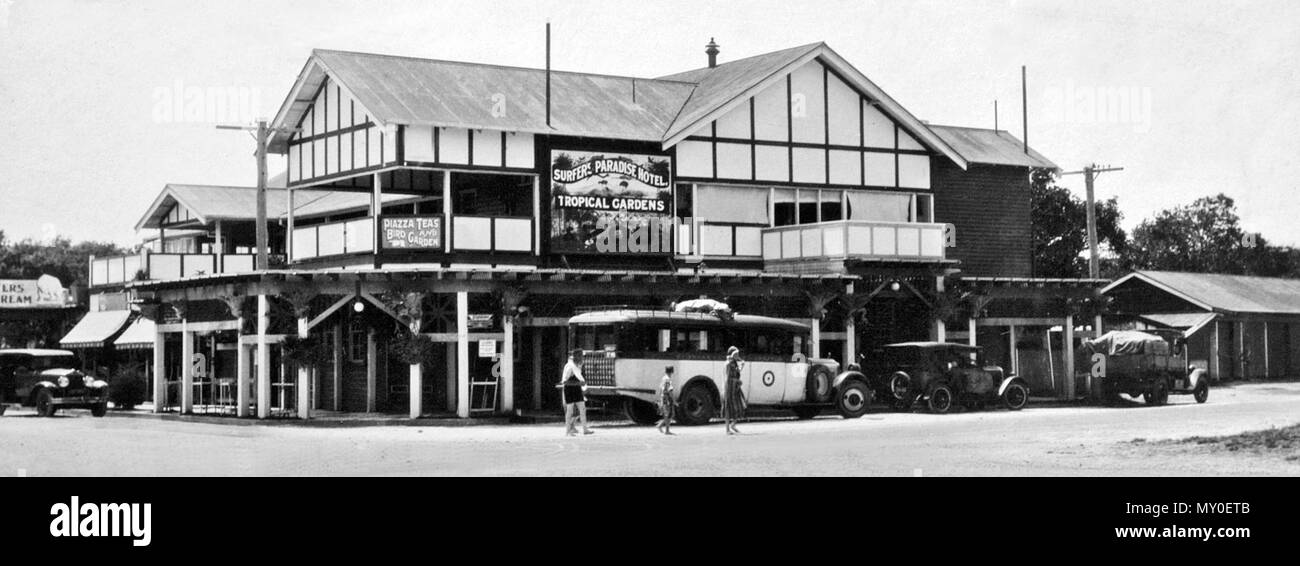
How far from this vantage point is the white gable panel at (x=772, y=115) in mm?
43719

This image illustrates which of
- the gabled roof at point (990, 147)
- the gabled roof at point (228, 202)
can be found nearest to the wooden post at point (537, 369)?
the gabled roof at point (228, 202)

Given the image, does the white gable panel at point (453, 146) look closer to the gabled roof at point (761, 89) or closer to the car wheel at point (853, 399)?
the gabled roof at point (761, 89)

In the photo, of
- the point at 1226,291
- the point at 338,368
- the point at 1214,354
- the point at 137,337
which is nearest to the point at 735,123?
the point at 338,368

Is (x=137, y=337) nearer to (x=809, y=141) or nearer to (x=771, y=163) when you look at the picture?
(x=771, y=163)

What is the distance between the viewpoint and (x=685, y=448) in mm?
27203

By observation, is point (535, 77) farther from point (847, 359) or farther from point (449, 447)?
point (449, 447)

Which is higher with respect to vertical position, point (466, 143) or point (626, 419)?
point (466, 143)

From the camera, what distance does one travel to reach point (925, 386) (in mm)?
39406

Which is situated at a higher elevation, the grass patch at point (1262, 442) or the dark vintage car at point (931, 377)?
the dark vintage car at point (931, 377)

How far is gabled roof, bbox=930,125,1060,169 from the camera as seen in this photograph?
4922 cm

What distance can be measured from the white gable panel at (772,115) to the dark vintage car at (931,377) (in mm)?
6882

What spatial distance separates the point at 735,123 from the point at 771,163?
4.92ft
